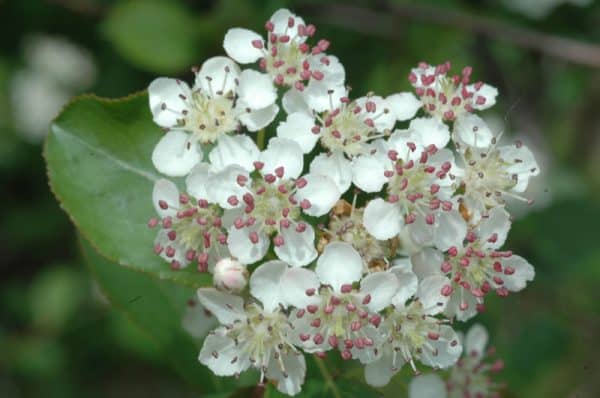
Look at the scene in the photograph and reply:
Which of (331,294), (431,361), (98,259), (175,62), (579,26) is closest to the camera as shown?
(331,294)

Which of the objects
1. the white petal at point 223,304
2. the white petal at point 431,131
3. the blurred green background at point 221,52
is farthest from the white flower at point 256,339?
the blurred green background at point 221,52

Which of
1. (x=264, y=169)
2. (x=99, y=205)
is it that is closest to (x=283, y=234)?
(x=264, y=169)

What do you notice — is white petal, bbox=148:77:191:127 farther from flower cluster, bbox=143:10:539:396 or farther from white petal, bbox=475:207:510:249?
white petal, bbox=475:207:510:249

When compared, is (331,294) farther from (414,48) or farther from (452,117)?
(414,48)

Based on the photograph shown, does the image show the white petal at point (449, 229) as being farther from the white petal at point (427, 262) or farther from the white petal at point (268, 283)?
the white petal at point (268, 283)

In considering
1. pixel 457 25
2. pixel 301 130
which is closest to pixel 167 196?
pixel 301 130

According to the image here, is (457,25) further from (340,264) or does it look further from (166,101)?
(340,264)

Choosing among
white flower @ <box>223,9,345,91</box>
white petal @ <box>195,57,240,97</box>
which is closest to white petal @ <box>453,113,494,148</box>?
white flower @ <box>223,9,345,91</box>
